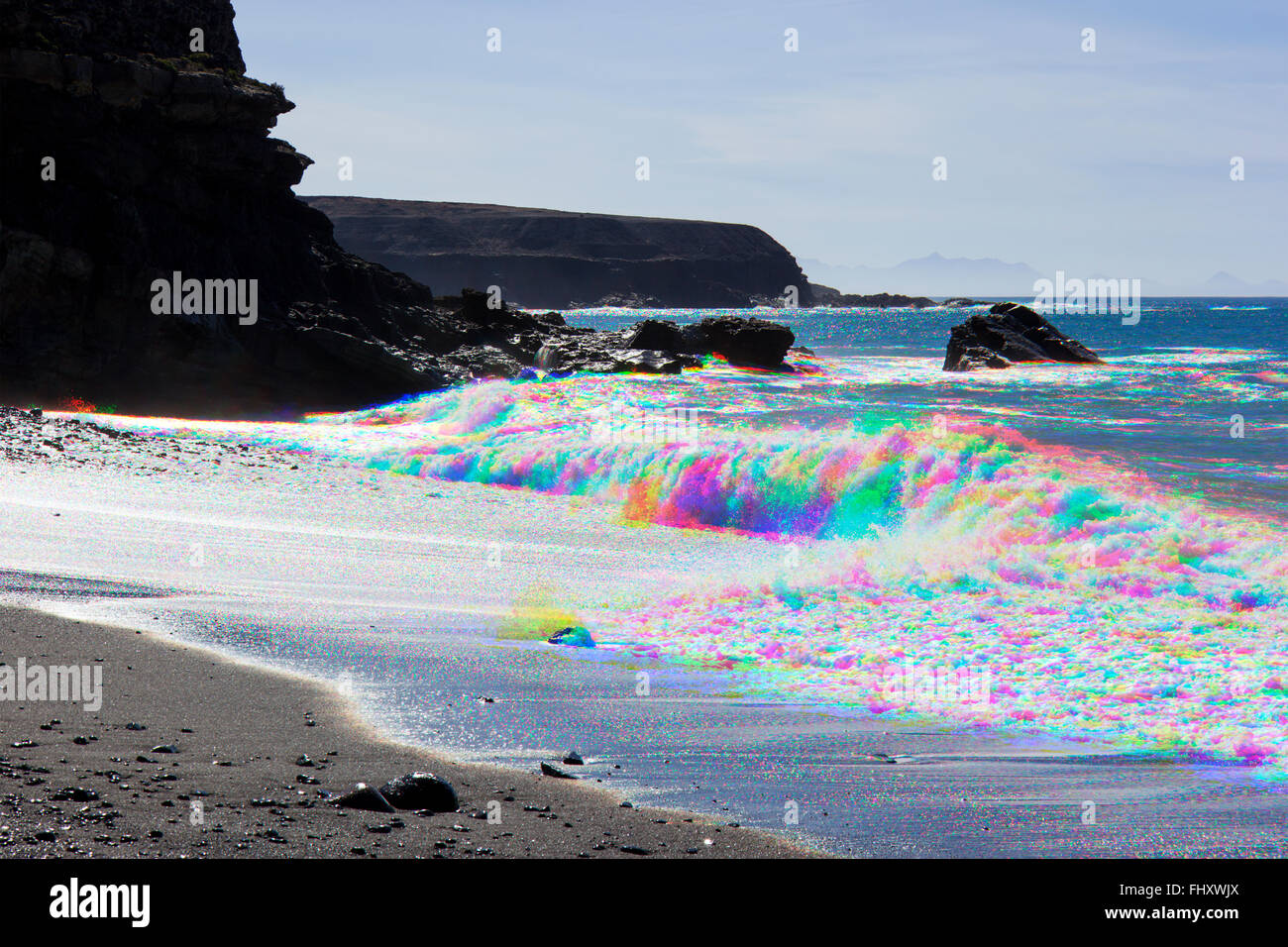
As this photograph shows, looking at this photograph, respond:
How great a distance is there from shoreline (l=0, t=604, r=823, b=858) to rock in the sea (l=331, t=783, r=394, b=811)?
0.05 metres

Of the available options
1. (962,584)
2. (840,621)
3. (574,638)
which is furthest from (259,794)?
(962,584)

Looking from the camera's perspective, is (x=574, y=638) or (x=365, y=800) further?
(x=574, y=638)

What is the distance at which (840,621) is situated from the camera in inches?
301

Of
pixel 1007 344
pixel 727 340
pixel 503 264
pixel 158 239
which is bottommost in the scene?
pixel 1007 344

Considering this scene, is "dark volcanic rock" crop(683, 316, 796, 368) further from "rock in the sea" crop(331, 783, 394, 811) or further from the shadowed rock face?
"rock in the sea" crop(331, 783, 394, 811)

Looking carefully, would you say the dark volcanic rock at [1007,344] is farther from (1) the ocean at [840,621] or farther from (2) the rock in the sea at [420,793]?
(2) the rock in the sea at [420,793]

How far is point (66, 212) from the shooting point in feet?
87.6

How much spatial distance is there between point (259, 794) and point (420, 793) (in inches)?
23.9

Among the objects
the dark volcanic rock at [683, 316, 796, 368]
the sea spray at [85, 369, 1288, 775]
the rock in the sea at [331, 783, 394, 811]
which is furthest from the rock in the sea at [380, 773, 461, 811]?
the dark volcanic rock at [683, 316, 796, 368]

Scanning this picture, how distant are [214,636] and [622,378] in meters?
32.7

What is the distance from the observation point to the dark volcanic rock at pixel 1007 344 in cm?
4606

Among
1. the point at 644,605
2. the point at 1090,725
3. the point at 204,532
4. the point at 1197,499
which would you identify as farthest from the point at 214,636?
the point at 1197,499

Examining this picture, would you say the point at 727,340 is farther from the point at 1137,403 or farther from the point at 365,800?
the point at 365,800

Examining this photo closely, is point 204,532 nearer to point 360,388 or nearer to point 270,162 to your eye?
point 360,388
